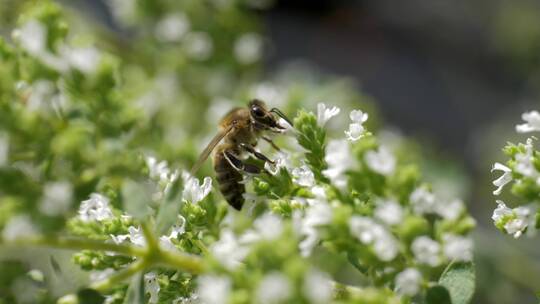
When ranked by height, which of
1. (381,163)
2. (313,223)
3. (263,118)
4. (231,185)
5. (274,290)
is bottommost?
(274,290)

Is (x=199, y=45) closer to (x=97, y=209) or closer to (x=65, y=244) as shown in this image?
(x=97, y=209)

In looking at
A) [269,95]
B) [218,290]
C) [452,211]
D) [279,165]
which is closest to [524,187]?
[452,211]

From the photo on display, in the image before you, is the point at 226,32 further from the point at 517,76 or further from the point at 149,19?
the point at 517,76

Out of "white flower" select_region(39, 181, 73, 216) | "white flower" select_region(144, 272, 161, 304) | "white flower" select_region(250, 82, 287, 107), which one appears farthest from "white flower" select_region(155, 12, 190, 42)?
"white flower" select_region(39, 181, 73, 216)

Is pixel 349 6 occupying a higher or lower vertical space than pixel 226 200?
higher

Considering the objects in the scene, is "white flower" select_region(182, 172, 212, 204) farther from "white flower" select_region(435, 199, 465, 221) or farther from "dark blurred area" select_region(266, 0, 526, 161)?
"dark blurred area" select_region(266, 0, 526, 161)

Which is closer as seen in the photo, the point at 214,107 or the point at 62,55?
the point at 62,55

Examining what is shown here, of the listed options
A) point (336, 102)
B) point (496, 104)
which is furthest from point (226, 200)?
point (496, 104)
